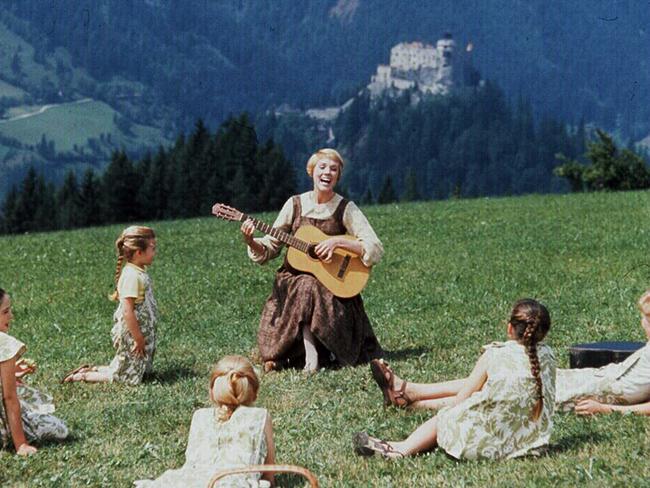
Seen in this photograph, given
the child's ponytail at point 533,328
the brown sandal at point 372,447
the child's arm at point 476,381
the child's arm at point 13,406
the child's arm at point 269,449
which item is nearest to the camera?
the child's arm at point 269,449

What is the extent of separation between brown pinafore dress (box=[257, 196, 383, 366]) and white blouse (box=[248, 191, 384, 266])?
2.0 inches

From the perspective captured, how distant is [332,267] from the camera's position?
38.7 ft

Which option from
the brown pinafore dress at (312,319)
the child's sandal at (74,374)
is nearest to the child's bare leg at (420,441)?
the brown pinafore dress at (312,319)

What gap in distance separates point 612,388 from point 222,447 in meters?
3.53

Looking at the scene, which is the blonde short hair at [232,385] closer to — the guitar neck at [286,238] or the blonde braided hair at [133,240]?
the blonde braided hair at [133,240]

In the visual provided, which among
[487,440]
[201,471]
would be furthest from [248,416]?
[487,440]

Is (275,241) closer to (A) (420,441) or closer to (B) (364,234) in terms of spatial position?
(B) (364,234)

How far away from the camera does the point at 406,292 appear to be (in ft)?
56.0

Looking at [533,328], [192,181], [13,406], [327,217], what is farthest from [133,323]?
[192,181]

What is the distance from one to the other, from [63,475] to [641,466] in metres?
3.85

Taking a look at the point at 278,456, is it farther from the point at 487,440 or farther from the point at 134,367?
the point at 134,367

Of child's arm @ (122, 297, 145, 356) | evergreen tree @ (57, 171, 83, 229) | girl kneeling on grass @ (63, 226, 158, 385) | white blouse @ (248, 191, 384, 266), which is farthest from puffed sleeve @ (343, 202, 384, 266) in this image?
evergreen tree @ (57, 171, 83, 229)

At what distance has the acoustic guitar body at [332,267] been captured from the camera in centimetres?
1175

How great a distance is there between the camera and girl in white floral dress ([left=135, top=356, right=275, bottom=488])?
715 cm
